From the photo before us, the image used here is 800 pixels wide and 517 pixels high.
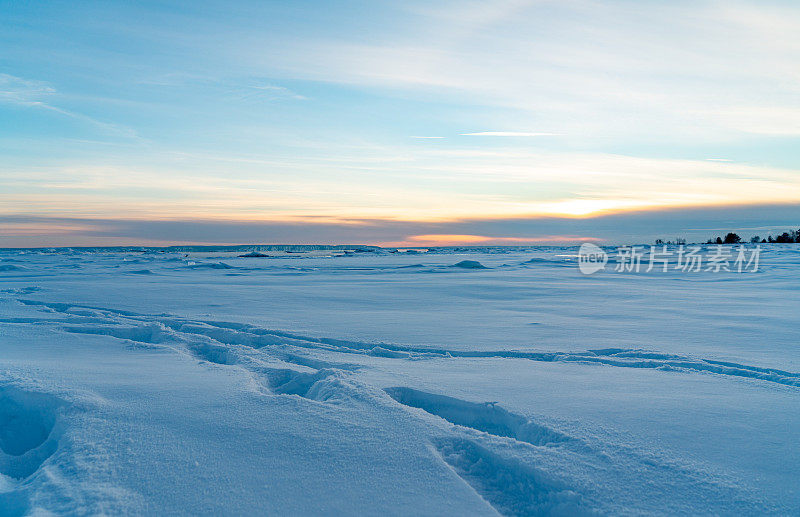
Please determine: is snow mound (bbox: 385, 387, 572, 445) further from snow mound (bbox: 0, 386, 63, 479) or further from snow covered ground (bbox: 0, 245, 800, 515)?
snow mound (bbox: 0, 386, 63, 479)

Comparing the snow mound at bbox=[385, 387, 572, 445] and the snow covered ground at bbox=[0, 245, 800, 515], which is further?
the snow mound at bbox=[385, 387, 572, 445]

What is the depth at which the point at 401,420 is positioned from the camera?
2.11 m

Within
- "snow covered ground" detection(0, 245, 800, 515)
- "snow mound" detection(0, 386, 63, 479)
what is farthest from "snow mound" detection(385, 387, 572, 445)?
"snow mound" detection(0, 386, 63, 479)

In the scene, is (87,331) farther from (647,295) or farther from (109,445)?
(647,295)

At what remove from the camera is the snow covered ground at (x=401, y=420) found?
1549 millimetres

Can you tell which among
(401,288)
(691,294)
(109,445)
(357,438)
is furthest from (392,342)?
(691,294)

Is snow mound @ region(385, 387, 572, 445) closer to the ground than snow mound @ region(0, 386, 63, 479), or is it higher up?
higher up

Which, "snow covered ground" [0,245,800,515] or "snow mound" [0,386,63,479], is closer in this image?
"snow covered ground" [0,245,800,515]

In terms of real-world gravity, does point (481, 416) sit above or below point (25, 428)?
above

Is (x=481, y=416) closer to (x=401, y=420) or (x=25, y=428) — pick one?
(x=401, y=420)

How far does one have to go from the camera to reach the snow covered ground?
5.08 ft

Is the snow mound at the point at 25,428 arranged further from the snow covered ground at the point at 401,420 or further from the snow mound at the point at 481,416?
the snow mound at the point at 481,416

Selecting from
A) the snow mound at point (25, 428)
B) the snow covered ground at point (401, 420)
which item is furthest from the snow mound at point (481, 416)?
the snow mound at point (25, 428)

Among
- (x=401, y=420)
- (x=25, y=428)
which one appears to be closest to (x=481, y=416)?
(x=401, y=420)
